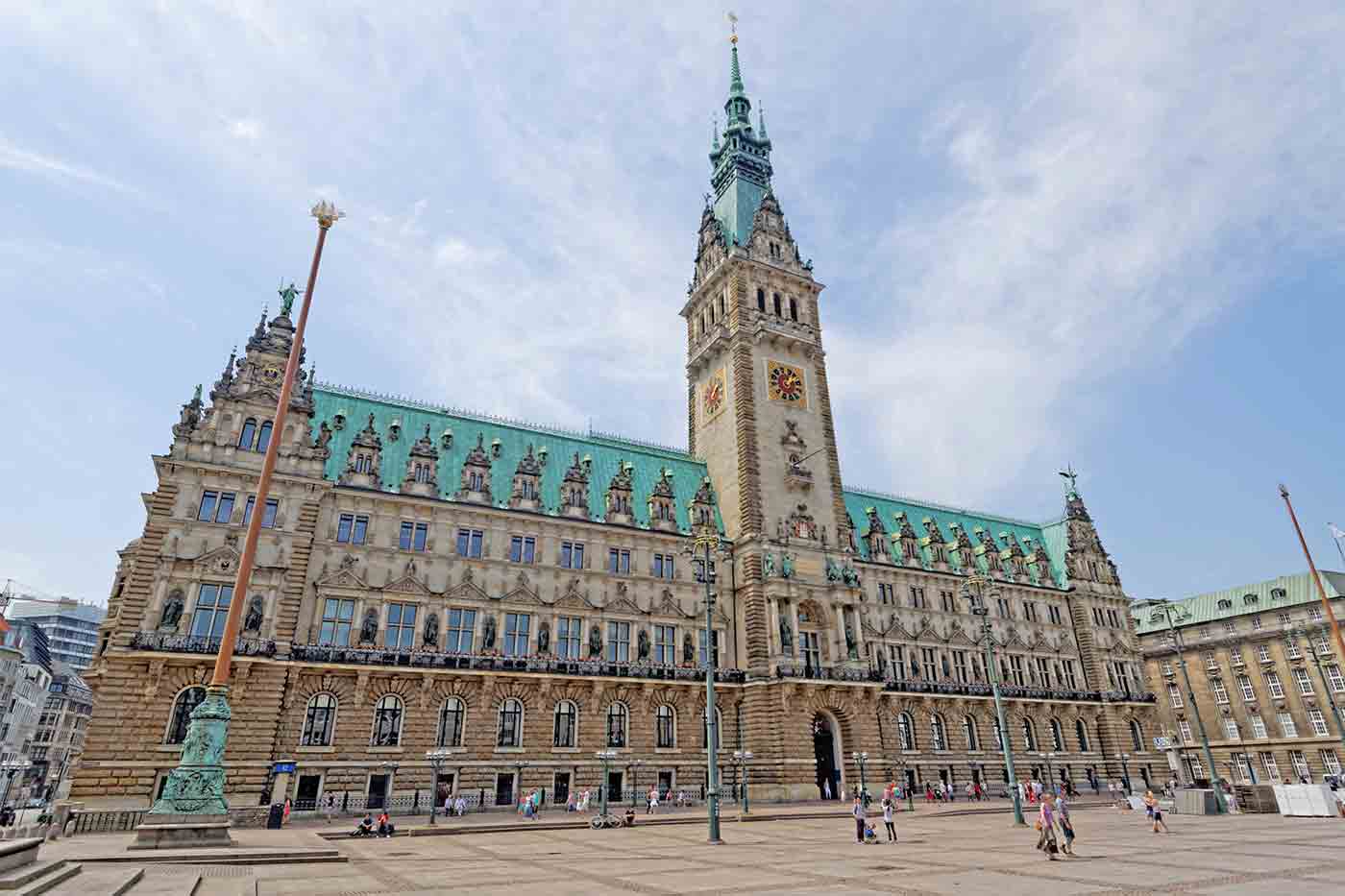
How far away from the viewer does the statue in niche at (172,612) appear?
38.5 metres

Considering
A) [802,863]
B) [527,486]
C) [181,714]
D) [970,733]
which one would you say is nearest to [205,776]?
[802,863]

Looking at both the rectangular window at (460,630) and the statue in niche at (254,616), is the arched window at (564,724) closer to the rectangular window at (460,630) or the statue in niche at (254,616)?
the rectangular window at (460,630)

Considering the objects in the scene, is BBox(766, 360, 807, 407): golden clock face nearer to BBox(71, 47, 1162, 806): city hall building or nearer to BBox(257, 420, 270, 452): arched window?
BBox(71, 47, 1162, 806): city hall building

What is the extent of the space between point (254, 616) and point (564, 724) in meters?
19.2

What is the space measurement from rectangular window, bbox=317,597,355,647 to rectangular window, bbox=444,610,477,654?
5661 mm

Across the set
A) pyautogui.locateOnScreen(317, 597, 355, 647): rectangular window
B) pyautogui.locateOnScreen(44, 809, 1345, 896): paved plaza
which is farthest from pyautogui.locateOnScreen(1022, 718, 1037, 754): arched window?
pyautogui.locateOnScreen(317, 597, 355, 647): rectangular window

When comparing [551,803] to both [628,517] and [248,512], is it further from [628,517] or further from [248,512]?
[248,512]

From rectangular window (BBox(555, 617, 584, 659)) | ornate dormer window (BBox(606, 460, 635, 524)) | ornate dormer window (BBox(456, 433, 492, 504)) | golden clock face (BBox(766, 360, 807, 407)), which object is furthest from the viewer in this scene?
golden clock face (BBox(766, 360, 807, 407))

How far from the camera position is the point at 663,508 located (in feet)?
188

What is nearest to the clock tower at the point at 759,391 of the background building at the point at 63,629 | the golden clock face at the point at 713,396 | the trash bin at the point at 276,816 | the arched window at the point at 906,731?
the golden clock face at the point at 713,396

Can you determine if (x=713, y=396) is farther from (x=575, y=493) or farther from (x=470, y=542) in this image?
(x=470, y=542)

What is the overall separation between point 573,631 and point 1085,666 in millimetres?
53843

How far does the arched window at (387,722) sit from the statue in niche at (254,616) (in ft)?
25.8

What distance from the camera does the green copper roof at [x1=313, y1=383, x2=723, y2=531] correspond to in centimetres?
5072
